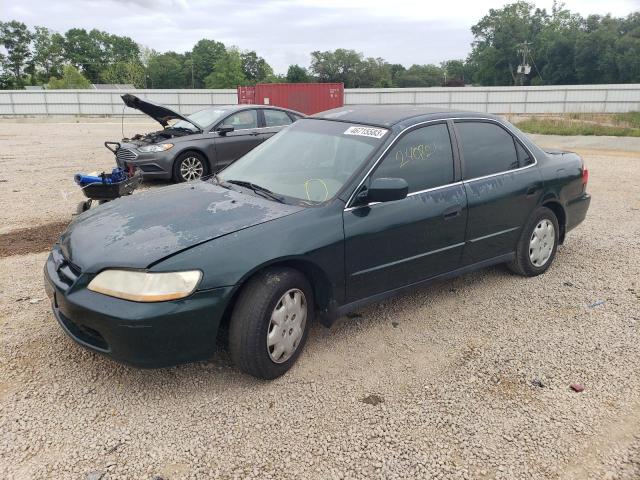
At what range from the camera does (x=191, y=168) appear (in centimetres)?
908

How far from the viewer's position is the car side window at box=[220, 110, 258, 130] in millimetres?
9577

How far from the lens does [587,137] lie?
19.1 metres

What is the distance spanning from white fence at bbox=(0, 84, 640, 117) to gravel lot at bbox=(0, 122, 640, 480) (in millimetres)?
27040

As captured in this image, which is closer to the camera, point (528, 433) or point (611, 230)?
point (528, 433)

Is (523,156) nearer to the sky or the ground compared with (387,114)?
nearer to the ground

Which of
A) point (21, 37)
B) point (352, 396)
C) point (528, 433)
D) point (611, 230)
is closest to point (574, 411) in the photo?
point (528, 433)

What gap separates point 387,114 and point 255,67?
11700 cm

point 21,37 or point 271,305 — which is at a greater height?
point 21,37

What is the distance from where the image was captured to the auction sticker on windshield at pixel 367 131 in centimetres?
375

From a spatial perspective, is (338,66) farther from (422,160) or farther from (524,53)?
(422,160)

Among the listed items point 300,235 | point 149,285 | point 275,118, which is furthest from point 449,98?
point 149,285

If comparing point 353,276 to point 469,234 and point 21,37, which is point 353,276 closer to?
point 469,234

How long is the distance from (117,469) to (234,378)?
2.93 ft

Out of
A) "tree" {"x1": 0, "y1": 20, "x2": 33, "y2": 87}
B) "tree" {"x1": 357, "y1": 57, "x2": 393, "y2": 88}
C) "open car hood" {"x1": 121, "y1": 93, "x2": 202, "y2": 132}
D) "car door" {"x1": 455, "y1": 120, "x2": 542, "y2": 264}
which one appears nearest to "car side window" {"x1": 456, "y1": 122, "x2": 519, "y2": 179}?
"car door" {"x1": 455, "y1": 120, "x2": 542, "y2": 264}
